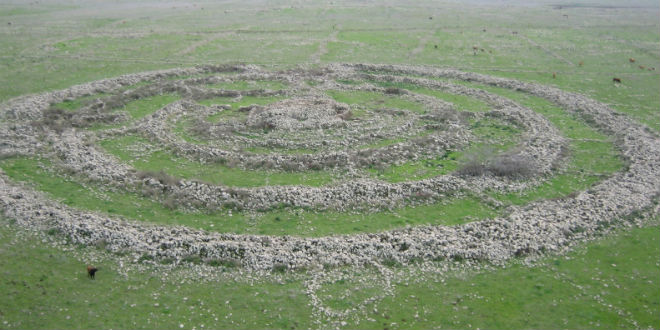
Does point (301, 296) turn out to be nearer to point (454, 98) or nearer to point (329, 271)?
point (329, 271)

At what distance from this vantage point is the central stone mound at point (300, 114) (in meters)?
44.4

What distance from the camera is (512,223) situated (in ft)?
94.0

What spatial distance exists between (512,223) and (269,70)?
153ft

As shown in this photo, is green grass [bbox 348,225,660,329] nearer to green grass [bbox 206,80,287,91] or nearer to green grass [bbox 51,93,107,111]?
green grass [bbox 206,80,287,91]

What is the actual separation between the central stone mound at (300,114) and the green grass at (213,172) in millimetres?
9336

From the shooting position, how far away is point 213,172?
1395 inches

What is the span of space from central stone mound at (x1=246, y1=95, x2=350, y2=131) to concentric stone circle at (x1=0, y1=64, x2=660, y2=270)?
0.39 feet

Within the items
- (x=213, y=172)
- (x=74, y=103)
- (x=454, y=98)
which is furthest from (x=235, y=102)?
(x=454, y=98)

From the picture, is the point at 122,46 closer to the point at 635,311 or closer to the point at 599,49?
the point at 635,311

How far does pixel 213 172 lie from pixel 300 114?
47.5ft

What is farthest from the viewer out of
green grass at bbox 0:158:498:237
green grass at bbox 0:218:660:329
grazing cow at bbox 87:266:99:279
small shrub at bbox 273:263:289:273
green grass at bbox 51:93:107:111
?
green grass at bbox 51:93:107:111

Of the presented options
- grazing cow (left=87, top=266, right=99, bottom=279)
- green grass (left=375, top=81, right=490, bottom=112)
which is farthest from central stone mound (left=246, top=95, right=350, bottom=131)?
grazing cow (left=87, top=266, right=99, bottom=279)

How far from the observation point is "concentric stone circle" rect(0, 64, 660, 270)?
2600 cm

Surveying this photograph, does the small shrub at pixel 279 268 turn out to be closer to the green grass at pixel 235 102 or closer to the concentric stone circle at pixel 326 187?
the concentric stone circle at pixel 326 187
